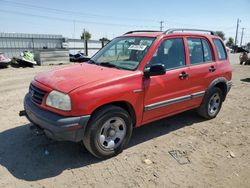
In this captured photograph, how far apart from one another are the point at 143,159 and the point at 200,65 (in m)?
2.30

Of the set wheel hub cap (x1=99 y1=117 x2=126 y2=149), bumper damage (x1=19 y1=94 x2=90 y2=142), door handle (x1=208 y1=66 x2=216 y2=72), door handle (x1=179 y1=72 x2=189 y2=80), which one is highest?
door handle (x1=208 y1=66 x2=216 y2=72)

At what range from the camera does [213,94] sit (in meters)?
5.23

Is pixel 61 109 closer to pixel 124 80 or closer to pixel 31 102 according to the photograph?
pixel 31 102

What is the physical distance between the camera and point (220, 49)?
544 centimetres

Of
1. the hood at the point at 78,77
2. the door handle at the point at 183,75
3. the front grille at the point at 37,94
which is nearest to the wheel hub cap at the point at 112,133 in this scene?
the hood at the point at 78,77

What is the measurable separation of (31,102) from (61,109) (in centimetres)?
78

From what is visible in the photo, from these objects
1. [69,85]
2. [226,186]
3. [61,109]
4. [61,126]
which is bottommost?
[226,186]

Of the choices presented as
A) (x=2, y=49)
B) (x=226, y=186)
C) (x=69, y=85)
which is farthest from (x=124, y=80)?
(x=2, y=49)

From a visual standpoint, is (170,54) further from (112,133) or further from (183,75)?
(112,133)

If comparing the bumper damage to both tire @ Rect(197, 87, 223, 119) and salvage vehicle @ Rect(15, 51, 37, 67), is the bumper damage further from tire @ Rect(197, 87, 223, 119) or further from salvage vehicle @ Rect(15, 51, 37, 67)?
salvage vehicle @ Rect(15, 51, 37, 67)

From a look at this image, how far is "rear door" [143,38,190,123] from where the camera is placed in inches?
155

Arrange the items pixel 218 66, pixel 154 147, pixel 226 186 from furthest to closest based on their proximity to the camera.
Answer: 1. pixel 218 66
2. pixel 154 147
3. pixel 226 186

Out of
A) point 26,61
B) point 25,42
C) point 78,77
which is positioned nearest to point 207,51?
point 78,77

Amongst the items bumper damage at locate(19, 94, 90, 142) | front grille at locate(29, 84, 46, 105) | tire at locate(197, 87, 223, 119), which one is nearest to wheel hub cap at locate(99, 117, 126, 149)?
bumper damage at locate(19, 94, 90, 142)
